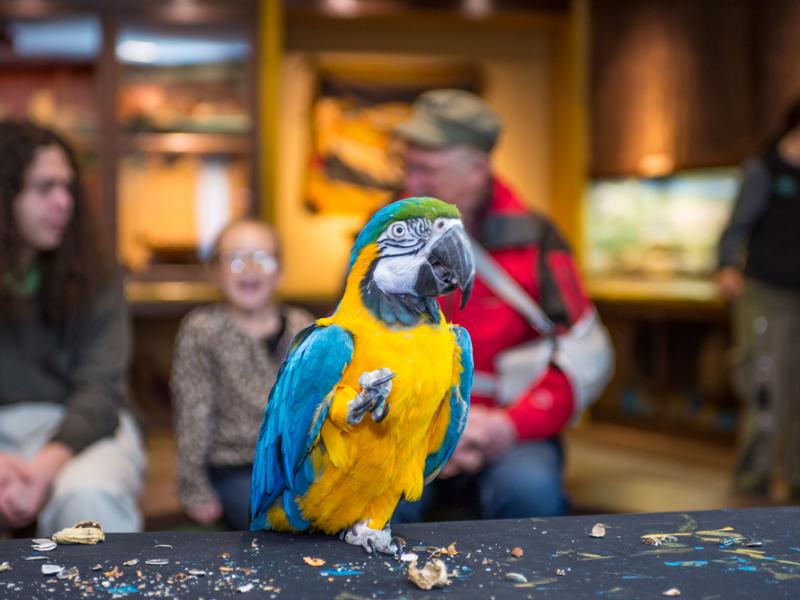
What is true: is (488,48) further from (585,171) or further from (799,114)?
(799,114)

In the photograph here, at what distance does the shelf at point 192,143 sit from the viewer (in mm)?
4699

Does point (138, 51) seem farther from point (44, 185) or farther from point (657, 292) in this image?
point (44, 185)

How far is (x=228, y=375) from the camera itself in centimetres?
220

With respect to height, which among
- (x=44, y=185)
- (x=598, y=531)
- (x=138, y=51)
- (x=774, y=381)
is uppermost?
(x=138, y=51)

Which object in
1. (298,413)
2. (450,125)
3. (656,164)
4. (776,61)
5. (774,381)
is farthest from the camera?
(656,164)

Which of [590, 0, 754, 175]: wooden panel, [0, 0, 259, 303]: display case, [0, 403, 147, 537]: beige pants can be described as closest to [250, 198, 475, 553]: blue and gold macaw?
[0, 403, 147, 537]: beige pants

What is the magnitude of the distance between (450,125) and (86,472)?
1.00 metres

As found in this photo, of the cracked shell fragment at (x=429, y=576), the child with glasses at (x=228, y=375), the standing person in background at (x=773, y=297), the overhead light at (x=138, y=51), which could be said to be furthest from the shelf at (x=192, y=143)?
the cracked shell fragment at (x=429, y=576)

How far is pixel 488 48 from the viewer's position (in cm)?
539

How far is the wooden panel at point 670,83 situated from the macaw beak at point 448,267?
374cm

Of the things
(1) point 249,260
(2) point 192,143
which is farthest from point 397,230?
(2) point 192,143

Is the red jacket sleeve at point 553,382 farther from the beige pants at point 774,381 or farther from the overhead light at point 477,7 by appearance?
the overhead light at point 477,7

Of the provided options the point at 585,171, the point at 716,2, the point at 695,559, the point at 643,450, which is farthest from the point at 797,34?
the point at 695,559

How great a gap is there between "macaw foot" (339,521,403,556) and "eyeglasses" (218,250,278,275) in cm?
113
